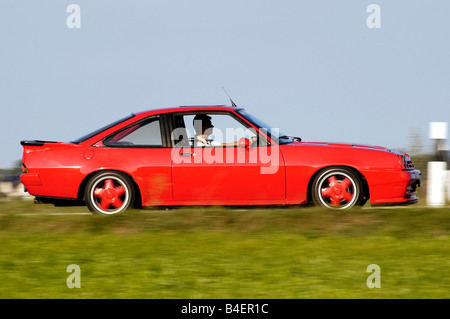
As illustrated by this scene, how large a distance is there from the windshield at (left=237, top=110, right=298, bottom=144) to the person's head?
41 centimetres

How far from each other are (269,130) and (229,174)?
3.07 feet

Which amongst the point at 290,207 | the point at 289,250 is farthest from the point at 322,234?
the point at 290,207

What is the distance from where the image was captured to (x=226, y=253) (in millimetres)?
6848

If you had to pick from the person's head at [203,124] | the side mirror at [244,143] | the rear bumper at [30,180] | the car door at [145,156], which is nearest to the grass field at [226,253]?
the rear bumper at [30,180]

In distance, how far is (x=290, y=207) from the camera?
954cm

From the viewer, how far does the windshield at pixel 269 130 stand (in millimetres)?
9687

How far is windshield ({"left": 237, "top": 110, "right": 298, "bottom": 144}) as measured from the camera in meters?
9.69

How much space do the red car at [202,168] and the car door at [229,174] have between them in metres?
0.01

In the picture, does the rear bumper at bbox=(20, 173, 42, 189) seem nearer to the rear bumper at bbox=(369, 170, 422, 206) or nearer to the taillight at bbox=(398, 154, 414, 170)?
the rear bumper at bbox=(369, 170, 422, 206)

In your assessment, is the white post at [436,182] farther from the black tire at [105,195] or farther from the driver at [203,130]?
the black tire at [105,195]

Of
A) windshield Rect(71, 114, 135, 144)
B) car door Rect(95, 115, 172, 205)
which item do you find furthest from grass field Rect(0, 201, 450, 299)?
windshield Rect(71, 114, 135, 144)

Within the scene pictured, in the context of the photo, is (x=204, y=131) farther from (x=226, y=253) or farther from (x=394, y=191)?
(x=226, y=253)
